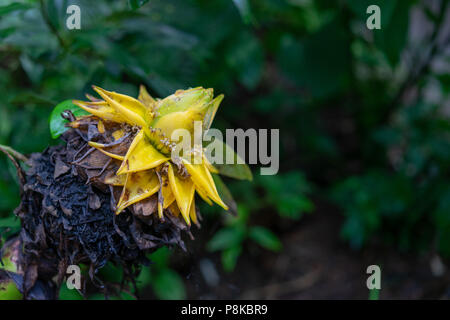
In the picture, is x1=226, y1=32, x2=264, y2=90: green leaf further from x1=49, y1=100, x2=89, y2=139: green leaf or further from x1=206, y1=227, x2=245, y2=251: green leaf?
x1=49, y1=100, x2=89, y2=139: green leaf

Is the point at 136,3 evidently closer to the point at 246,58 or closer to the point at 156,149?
the point at 156,149

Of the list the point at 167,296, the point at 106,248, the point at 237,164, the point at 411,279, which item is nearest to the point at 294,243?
the point at 411,279

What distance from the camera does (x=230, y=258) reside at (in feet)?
5.14

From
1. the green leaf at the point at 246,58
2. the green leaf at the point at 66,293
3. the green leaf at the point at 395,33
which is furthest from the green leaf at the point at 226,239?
the green leaf at the point at 395,33

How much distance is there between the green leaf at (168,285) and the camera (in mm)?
1393

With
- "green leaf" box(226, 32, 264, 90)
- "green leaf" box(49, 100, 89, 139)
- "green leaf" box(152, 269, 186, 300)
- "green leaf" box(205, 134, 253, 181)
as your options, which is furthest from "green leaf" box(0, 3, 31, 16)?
"green leaf" box(152, 269, 186, 300)

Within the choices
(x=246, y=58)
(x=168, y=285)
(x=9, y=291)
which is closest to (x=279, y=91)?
(x=246, y=58)

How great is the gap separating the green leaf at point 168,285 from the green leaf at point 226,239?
0.19m

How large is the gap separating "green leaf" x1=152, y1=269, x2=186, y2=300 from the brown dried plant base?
73 cm

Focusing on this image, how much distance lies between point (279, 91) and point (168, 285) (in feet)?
3.47

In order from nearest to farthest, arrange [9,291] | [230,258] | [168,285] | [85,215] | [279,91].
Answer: [85,215] < [9,291] < [168,285] < [230,258] < [279,91]

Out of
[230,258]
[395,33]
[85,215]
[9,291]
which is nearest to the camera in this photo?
[85,215]

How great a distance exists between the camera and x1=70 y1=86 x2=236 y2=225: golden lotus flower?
62cm

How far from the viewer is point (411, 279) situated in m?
1.48
